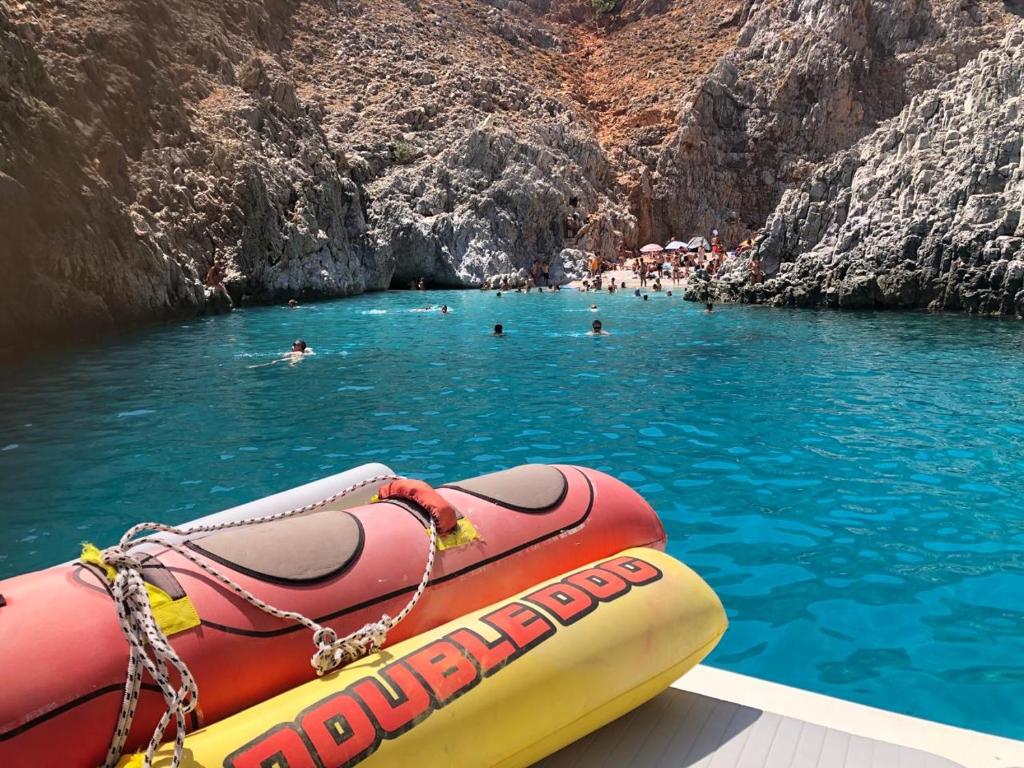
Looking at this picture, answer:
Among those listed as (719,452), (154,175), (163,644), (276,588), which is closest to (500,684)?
(276,588)

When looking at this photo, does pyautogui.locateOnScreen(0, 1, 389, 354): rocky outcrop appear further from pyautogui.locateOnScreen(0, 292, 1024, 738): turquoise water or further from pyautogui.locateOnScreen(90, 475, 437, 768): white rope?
pyautogui.locateOnScreen(90, 475, 437, 768): white rope

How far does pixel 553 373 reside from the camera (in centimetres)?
1412

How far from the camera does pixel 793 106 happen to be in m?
52.2

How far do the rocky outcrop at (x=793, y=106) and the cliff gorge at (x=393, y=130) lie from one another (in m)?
0.16

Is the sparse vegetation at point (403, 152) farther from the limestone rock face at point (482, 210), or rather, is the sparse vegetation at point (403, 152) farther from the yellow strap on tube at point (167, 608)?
the yellow strap on tube at point (167, 608)

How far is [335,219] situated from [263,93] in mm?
7482

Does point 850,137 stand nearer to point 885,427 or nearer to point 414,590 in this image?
point 885,427

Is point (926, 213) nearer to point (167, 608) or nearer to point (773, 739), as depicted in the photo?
point (773, 739)

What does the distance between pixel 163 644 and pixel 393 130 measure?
47.6 meters

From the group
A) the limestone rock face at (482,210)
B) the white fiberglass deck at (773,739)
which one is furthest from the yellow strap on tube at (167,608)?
the limestone rock face at (482,210)

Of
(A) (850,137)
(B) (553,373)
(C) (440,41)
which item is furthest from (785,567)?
(C) (440,41)

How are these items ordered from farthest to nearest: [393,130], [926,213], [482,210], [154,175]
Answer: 1. [393,130]
2. [482,210]
3. [154,175]
4. [926,213]

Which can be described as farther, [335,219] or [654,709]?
[335,219]

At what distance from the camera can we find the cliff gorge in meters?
20.5
